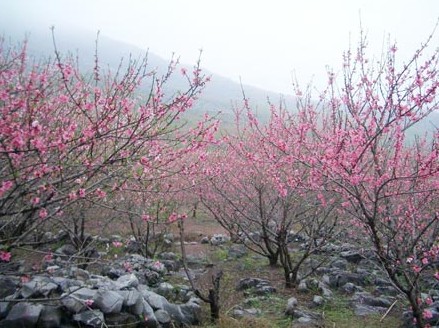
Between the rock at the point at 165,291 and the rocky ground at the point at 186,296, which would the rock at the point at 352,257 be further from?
the rock at the point at 165,291

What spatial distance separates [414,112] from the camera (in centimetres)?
493

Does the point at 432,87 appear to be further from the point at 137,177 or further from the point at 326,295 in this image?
the point at 326,295

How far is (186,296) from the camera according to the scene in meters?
7.96

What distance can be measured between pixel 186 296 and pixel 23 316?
321 centimetres

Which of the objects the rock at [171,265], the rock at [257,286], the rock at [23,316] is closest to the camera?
the rock at [23,316]

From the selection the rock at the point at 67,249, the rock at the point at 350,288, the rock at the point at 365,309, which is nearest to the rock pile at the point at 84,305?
the rock at the point at 365,309

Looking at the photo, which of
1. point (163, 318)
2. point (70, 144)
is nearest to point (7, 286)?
point (163, 318)

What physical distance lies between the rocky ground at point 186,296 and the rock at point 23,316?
0.01 meters

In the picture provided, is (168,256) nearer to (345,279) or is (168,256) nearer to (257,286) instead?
(257,286)

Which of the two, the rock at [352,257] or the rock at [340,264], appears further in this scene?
the rock at [352,257]

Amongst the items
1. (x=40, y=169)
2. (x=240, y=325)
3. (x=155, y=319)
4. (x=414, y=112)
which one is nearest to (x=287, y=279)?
(x=240, y=325)

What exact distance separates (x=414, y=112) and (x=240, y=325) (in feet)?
13.6

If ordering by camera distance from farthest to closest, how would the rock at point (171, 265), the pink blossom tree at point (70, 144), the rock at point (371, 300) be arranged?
the rock at point (171, 265), the rock at point (371, 300), the pink blossom tree at point (70, 144)

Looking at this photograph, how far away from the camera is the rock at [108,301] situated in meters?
6.03
